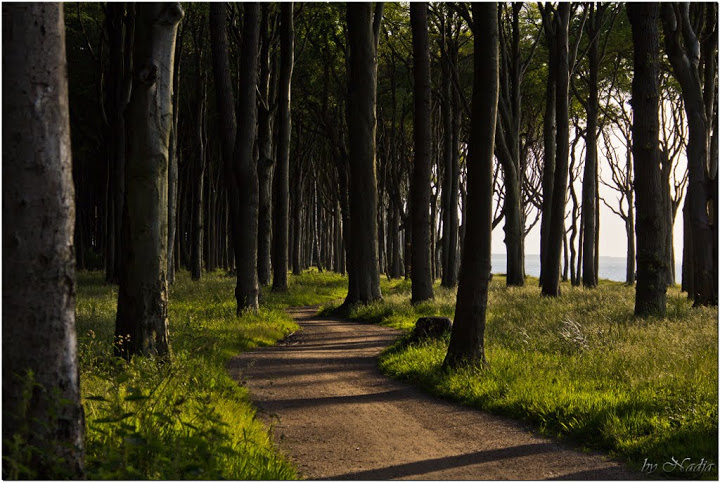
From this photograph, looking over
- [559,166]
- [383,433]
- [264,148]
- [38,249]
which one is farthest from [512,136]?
[38,249]

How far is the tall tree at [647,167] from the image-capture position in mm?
14547

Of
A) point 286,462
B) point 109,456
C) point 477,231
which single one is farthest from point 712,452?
point 109,456

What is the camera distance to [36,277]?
4.16 meters


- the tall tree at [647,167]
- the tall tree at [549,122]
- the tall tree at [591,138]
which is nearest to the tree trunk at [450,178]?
the tall tree at [549,122]

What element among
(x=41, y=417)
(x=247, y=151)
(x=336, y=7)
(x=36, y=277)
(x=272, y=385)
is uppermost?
(x=336, y=7)

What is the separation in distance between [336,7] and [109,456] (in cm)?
2431

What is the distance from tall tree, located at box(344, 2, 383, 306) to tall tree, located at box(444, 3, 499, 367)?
9.41m

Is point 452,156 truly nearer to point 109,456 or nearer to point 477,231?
point 477,231

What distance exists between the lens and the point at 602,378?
8.93m

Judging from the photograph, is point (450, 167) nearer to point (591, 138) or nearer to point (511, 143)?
point (511, 143)

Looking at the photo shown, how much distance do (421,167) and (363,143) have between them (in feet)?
5.84

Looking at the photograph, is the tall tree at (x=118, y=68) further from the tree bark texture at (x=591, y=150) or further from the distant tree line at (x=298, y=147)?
the tree bark texture at (x=591, y=150)

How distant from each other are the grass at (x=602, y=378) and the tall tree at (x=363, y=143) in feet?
17.9

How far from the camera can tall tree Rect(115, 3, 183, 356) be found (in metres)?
9.59
